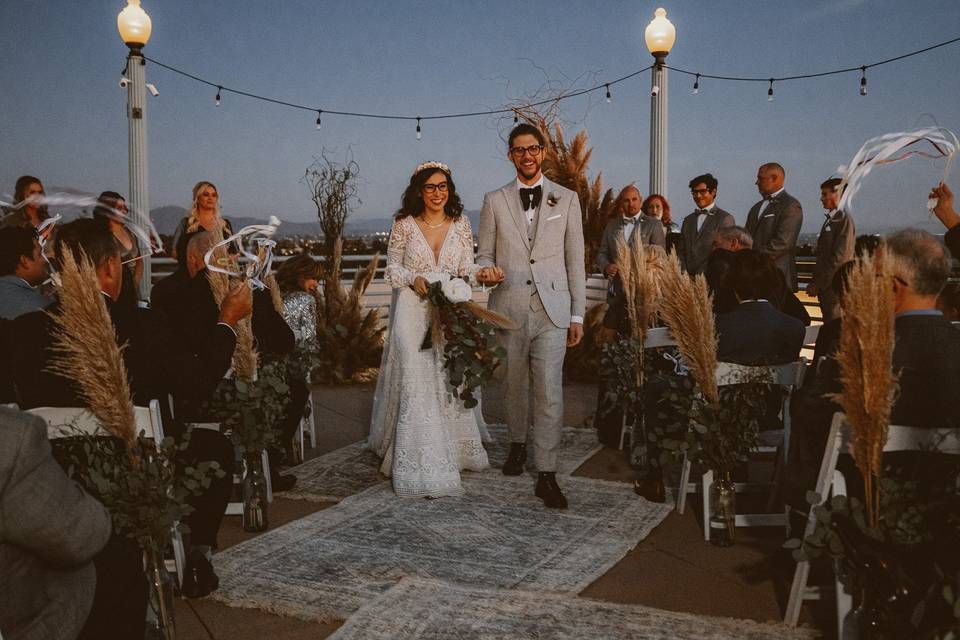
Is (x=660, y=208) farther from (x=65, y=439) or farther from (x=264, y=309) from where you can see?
(x=65, y=439)

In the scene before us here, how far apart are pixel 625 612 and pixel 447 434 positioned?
2.01m

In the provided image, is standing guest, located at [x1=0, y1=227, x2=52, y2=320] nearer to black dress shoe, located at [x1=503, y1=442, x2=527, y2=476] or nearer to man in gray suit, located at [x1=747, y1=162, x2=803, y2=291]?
black dress shoe, located at [x1=503, y1=442, x2=527, y2=476]

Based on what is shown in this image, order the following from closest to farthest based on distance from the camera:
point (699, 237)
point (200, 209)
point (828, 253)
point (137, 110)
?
point (200, 209) → point (828, 253) → point (699, 237) → point (137, 110)

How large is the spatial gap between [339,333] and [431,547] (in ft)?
17.4

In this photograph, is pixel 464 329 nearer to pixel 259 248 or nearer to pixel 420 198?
pixel 420 198

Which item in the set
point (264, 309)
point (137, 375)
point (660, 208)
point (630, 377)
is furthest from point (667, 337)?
point (660, 208)

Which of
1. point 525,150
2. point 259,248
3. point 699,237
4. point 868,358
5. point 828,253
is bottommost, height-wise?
point 868,358

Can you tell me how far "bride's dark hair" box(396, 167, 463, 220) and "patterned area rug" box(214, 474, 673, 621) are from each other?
5.68 feet

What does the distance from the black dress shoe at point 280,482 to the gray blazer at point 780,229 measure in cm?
415

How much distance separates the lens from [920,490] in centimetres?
258

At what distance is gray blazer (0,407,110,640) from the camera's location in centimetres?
165

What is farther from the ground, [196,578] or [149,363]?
[149,363]

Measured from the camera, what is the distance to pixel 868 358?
2188 millimetres

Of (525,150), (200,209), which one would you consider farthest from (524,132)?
(200,209)
